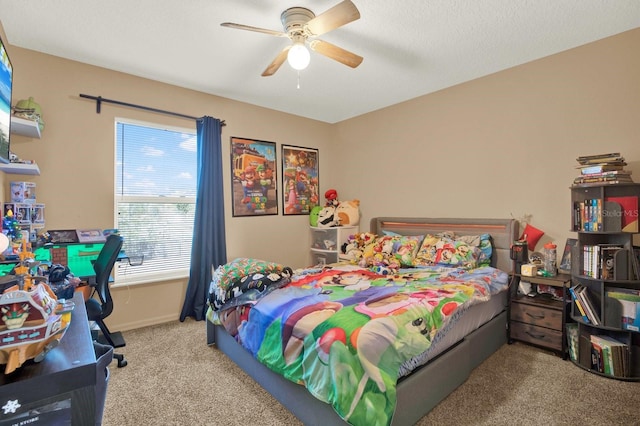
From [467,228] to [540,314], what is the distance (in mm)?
1115

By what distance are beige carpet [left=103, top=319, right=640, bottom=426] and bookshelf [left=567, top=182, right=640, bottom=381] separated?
0.15m

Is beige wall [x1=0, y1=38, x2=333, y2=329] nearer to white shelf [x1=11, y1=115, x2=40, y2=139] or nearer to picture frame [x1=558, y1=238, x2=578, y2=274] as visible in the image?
white shelf [x1=11, y1=115, x2=40, y2=139]

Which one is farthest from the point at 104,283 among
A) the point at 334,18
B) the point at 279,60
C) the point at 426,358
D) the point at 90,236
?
the point at 334,18

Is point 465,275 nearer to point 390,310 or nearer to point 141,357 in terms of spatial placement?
point 390,310

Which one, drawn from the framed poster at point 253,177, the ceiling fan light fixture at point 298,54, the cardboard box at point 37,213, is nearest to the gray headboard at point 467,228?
the framed poster at point 253,177

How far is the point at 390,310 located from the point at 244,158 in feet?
9.80

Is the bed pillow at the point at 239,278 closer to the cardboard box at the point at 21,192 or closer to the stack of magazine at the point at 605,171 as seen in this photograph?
the cardboard box at the point at 21,192

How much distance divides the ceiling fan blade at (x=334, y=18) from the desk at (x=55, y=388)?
6.64ft

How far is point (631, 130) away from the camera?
2.58 m

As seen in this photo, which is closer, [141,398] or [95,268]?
[141,398]

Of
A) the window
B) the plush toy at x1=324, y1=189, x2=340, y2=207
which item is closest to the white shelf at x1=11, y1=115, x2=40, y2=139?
the window

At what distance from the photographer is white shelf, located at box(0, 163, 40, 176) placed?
7.83 ft

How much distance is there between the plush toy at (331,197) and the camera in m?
4.75

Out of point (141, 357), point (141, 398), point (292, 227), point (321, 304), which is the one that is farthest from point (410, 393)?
point (292, 227)
